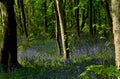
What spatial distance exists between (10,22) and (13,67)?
168 cm

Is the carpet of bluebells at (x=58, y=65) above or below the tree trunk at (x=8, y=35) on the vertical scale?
below

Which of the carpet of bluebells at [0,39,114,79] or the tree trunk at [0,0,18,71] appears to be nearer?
the carpet of bluebells at [0,39,114,79]

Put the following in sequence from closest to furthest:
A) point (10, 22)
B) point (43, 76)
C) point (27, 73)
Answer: point (43, 76) → point (27, 73) → point (10, 22)

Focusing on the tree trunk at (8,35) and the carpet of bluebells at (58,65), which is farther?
the tree trunk at (8,35)

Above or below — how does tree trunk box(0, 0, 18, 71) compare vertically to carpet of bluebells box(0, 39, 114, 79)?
above

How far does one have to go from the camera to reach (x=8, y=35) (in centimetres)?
1159

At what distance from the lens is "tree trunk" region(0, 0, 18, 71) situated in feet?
37.6

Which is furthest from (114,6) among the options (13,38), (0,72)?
(13,38)

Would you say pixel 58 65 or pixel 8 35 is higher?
pixel 8 35

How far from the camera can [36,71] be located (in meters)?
10.1

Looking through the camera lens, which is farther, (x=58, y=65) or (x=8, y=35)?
(x=8, y=35)

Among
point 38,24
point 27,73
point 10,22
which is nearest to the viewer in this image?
point 27,73

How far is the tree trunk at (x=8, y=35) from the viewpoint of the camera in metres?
11.5

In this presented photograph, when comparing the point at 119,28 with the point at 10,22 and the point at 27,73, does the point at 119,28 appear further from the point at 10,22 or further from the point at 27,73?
the point at 10,22
